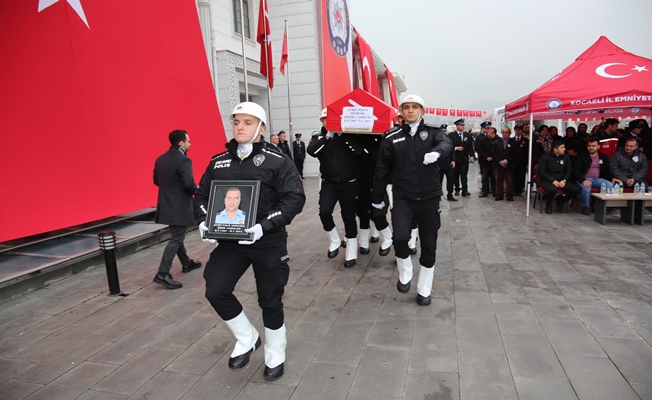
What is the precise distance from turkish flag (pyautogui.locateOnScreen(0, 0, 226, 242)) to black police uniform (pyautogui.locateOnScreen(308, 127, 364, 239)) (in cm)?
350

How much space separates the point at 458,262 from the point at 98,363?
14.5ft

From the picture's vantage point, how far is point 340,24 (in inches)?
703

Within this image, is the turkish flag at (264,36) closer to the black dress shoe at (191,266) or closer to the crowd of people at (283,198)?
the crowd of people at (283,198)

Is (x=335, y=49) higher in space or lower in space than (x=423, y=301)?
higher

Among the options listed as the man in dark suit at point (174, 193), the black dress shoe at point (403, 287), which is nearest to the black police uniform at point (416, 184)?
the black dress shoe at point (403, 287)

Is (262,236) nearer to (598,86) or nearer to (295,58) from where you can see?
(598,86)

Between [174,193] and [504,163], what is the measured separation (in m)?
8.58

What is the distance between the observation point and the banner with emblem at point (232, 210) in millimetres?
2775

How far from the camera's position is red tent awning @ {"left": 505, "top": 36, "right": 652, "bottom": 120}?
7.66 meters

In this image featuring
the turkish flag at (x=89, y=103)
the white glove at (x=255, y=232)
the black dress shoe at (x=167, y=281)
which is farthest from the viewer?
the turkish flag at (x=89, y=103)

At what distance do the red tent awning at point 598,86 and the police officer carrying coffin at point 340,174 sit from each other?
467 centimetres

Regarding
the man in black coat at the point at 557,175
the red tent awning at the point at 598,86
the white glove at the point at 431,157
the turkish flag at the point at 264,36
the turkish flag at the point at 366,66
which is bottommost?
the man in black coat at the point at 557,175

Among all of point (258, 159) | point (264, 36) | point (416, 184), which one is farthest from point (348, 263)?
point (264, 36)

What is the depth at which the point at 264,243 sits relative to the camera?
2.99 meters
